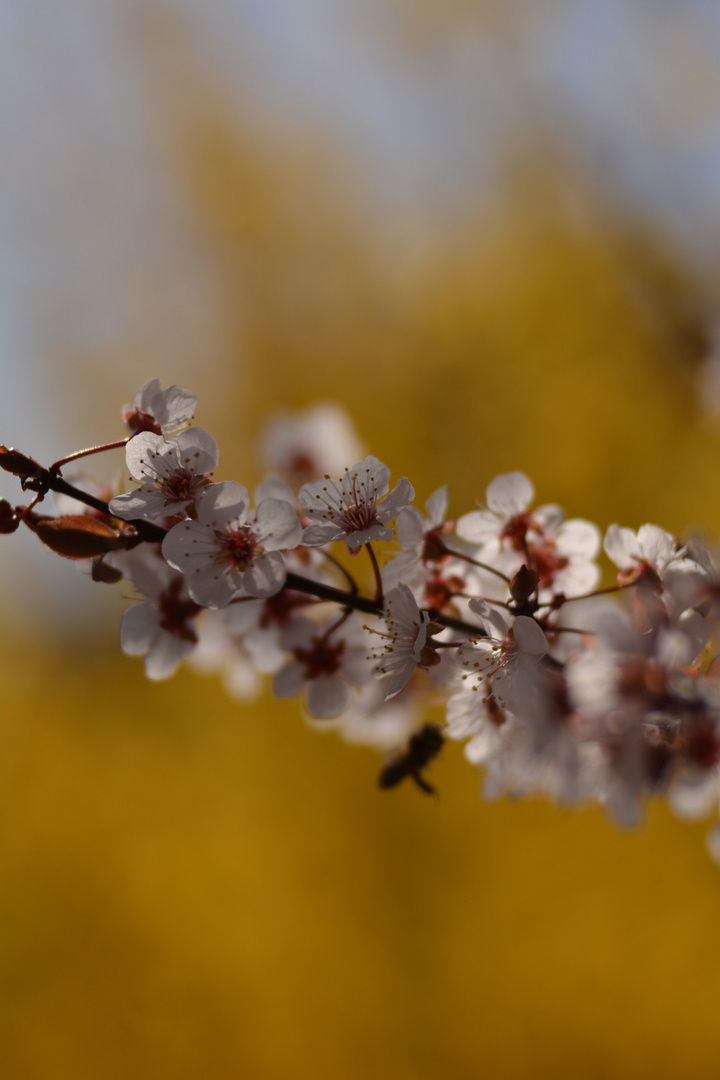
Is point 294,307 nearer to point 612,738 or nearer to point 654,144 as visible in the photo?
point 654,144

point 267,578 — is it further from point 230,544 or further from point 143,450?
point 143,450

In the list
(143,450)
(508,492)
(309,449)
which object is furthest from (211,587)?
(309,449)

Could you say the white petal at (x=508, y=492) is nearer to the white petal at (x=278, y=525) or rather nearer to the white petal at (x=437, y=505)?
the white petal at (x=437, y=505)

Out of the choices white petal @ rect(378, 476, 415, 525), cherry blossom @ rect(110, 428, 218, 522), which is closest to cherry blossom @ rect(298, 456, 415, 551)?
white petal @ rect(378, 476, 415, 525)

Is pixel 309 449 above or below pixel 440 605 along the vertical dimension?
above

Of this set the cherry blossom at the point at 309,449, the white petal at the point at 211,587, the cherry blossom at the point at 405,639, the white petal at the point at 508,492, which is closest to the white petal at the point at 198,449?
the white petal at the point at 211,587

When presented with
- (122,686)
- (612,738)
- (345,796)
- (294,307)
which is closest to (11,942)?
(122,686)

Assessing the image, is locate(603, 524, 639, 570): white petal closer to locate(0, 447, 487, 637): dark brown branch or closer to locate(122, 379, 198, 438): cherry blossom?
locate(0, 447, 487, 637): dark brown branch

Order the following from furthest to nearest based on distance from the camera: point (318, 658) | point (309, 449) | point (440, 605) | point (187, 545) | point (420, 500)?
1. point (420, 500)
2. point (309, 449)
3. point (318, 658)
4. point (440, 605)
5. point (187, 545)
